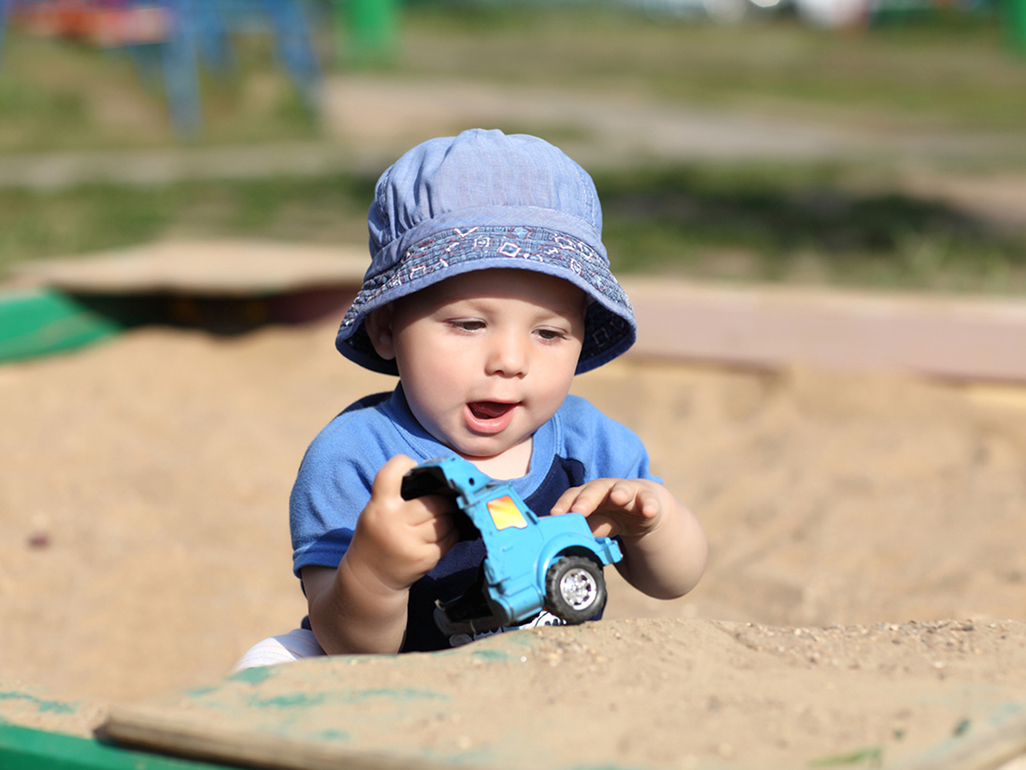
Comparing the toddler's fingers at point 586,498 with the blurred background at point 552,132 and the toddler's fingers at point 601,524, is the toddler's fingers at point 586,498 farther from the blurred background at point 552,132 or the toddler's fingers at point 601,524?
the blurred background at point 552,132

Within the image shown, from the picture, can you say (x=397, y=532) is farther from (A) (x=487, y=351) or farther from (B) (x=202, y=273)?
(B) (x=202, y=273)

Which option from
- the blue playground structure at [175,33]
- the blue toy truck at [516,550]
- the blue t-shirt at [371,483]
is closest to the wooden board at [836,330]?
the blue t-shirt at [371,483]

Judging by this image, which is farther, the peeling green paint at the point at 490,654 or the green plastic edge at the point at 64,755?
the peeling green paint at the point at 490,654

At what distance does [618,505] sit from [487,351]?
11.1 inches

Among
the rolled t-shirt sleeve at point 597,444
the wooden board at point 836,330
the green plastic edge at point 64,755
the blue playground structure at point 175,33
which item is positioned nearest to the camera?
the green plastic edge at point 64,755

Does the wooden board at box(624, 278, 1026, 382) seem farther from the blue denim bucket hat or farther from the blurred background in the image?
the blue denim bucket hat

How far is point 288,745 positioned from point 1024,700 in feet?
2.66

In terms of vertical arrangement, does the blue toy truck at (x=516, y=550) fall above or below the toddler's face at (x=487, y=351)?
below

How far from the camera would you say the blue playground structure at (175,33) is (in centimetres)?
1122

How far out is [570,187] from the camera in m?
1.82

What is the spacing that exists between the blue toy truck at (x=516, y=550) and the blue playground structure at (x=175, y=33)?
9972 mm

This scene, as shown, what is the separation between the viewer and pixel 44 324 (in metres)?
4.17

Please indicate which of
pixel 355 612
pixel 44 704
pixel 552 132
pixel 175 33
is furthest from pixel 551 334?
pixel 175 33

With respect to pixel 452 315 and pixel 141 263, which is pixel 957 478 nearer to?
pixel 452 315
